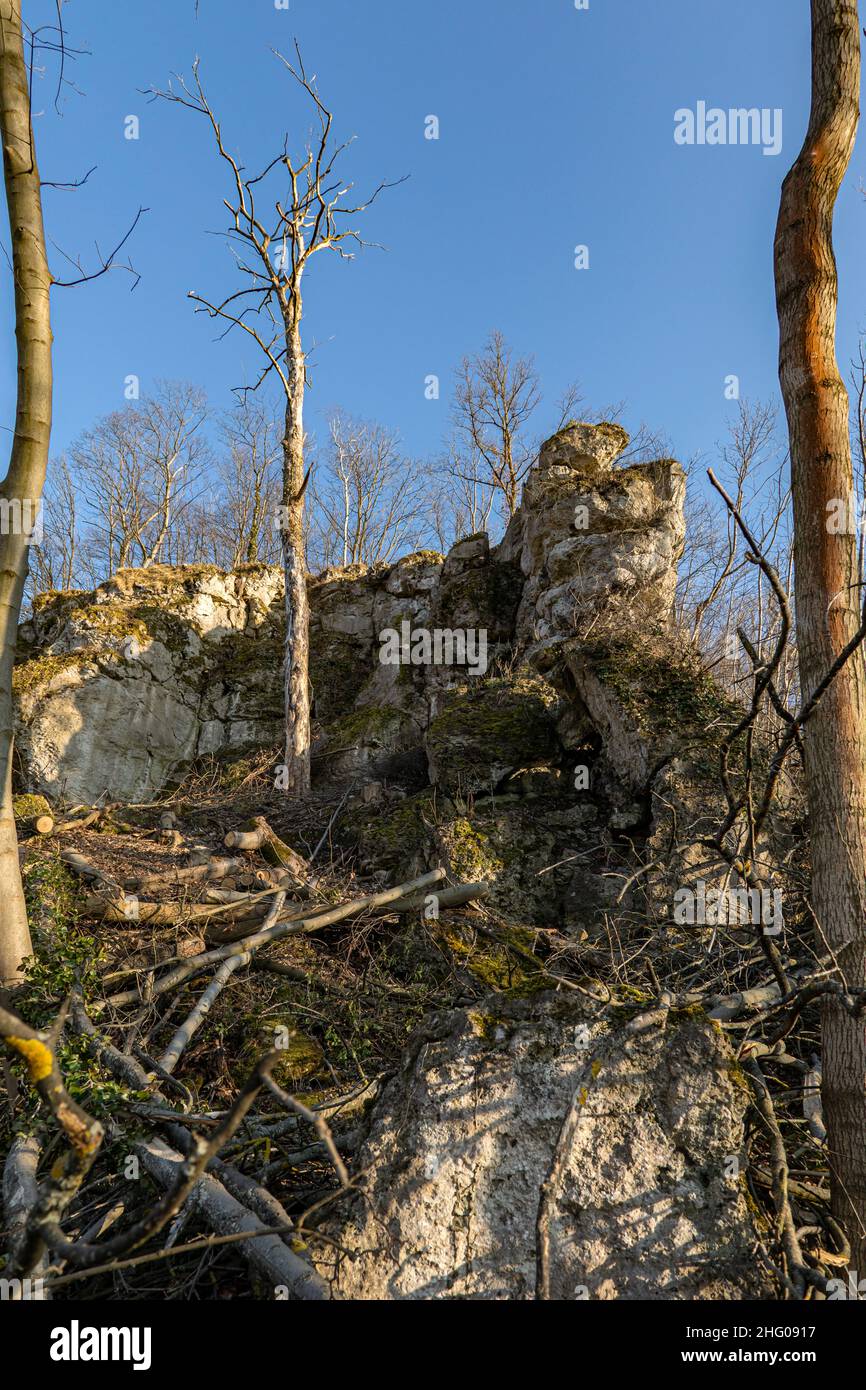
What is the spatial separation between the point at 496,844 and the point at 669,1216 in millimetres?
4512

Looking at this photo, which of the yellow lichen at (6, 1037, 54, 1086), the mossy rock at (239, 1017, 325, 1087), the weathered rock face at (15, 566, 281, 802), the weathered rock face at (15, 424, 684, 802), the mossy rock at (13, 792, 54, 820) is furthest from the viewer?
the weathered rock face at (15, 566, 281, 802)

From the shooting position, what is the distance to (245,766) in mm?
12117

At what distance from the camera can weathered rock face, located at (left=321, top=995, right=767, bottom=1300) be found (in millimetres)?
2422

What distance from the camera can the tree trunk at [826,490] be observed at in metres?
3.57

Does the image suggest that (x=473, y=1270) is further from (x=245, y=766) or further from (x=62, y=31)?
(x=245, y=766)

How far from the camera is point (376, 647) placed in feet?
52.0

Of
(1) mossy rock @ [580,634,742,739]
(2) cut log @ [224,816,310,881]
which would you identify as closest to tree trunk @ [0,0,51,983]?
(2) cut log @ [224,816,310,881]

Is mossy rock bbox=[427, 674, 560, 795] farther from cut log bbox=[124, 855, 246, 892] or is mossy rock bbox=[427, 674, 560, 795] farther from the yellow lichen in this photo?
the yellow lichen

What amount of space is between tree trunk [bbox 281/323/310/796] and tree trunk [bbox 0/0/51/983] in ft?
23.3

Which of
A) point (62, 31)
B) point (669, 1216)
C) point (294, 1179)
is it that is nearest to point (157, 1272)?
point (294, 1179)

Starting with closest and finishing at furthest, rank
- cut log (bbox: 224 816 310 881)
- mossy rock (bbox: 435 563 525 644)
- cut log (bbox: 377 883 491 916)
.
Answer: cut log (bbox: 377 883 491 916), cut log (bbox: 224 816 310 881), mossy rock (bbox: 435 563 525 644)

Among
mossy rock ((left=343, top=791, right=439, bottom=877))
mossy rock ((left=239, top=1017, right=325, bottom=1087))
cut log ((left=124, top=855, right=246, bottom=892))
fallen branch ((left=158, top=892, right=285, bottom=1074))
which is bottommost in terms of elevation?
mossy rock ((left=239, top=1017, right=325, bottom=1087))

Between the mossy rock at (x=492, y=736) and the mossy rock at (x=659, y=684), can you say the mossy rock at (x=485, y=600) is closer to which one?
the mossy rock at (x=492, y=736)

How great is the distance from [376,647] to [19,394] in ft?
37.7
